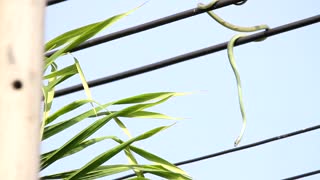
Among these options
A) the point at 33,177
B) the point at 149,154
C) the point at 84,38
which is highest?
the point at 84,38

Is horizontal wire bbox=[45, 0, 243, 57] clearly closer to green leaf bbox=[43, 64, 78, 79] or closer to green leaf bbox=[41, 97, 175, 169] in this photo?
green leaf bbox=[43, 64, 78, 79]

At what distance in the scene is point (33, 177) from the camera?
0.97 m

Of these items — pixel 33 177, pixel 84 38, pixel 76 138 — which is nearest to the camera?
pixel 33 177

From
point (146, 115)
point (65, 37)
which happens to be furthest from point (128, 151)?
point (65, 37)

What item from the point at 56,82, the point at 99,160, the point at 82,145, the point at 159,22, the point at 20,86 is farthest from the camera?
the point at 159,22

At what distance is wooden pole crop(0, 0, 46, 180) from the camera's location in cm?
98

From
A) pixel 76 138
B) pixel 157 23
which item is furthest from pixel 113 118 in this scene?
pixel 157 23

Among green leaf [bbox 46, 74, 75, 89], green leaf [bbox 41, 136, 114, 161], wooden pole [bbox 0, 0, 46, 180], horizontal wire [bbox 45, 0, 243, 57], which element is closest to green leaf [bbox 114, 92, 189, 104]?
green leaf [bbox 41, 136, 114, 161]

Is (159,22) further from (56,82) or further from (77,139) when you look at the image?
(77,139)

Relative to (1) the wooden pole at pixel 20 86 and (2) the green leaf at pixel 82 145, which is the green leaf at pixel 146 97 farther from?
(1) the wooden pole at pixel 20 86

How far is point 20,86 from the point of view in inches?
39.9

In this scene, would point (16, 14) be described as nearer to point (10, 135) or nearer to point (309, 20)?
point (10, 135)

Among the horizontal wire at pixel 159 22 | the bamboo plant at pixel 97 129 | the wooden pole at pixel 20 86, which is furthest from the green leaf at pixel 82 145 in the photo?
the wooden pole at pixel 20 86

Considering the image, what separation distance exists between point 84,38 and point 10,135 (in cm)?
107
